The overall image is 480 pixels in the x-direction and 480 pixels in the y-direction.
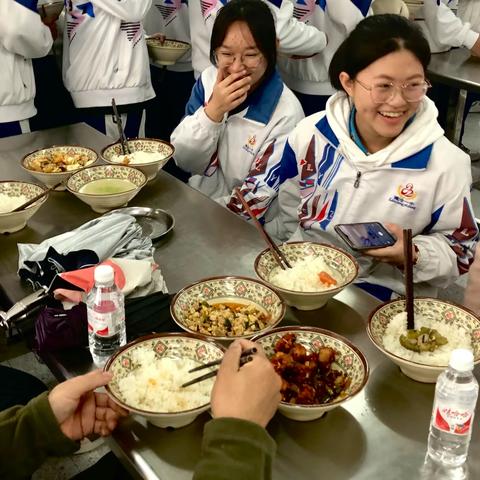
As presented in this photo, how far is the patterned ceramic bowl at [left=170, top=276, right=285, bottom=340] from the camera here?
151cm

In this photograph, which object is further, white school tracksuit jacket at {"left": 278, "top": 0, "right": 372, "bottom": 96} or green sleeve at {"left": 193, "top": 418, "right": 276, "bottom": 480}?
white school tracksuit jacket at {"left": 278, "top": 0, "right": 372, "bottom": 96}

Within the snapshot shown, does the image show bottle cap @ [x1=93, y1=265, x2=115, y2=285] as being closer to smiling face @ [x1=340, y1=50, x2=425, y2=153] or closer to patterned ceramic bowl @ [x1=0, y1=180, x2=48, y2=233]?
patterned ceramic bowl @ [x1=0, y1=180, x2=48, y2=233]

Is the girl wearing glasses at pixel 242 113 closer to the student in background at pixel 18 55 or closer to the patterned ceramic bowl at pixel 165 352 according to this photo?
the student in background at pixel 18 55

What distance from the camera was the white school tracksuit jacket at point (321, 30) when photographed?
3.52 meters

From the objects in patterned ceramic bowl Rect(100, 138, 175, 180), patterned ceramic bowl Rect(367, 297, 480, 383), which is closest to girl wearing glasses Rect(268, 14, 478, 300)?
patterned ceramic bowl Rect(367, 297, 480, 383)

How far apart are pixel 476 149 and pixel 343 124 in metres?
3.72

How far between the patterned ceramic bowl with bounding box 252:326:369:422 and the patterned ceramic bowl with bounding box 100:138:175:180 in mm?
1125

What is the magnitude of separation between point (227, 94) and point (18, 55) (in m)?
1.44

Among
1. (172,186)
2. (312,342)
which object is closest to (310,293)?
(312,342)

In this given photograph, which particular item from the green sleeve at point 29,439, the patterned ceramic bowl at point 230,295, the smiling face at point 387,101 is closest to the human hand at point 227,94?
the smiling face at point 387,101

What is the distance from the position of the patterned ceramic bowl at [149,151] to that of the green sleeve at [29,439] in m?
1.21

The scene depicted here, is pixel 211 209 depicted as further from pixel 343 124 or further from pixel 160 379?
pixel 160 379

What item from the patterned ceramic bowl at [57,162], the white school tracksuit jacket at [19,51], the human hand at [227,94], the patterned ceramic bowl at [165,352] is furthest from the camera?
the white school tracksuit jacket at [19,51]

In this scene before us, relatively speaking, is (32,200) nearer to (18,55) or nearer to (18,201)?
(18,201)
